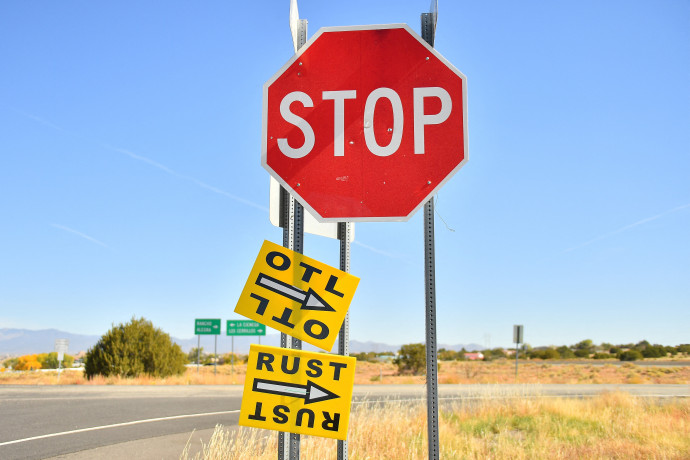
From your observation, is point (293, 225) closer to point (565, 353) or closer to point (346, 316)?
Answer: point (346, 316)

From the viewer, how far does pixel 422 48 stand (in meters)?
3.30

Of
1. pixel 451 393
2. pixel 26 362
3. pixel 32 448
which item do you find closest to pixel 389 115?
pixel 32 448

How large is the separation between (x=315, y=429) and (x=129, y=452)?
6120 mm

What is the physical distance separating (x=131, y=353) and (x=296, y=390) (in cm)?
2593

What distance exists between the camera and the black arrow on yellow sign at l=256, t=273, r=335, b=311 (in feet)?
10.6

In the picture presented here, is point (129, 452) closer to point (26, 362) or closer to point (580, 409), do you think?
point (580, 409)

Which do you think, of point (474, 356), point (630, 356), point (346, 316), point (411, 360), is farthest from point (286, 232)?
point (474, 356)

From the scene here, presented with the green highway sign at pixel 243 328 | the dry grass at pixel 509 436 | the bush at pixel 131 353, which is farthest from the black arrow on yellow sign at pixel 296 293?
the green highway sign at pixel 243 328

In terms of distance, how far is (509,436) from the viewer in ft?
28.1

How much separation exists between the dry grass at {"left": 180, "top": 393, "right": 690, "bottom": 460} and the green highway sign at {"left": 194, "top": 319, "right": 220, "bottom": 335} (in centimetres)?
2878

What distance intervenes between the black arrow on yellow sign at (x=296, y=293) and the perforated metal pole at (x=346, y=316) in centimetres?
37

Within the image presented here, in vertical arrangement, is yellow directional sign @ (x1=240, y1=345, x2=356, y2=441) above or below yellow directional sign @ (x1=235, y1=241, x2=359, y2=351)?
below

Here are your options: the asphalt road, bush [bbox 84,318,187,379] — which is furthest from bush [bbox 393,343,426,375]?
the asphalt road

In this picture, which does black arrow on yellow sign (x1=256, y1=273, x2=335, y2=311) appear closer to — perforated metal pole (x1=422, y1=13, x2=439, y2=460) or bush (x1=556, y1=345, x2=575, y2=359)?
perforated metal pole (x1=422, y1=13, x2=439, y2=460)
